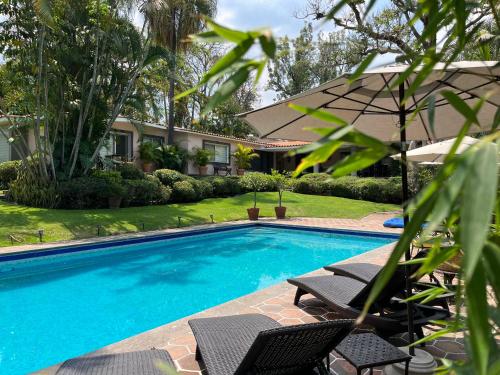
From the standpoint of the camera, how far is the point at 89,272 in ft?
31.2

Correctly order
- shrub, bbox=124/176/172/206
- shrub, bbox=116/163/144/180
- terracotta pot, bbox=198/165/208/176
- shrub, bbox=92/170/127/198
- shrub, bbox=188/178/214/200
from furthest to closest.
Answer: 1. terracotta pot, bbox=198/165/208/176
2. shrub, bbox=188/178/214/200
3. shrub, bbox=116/163/144/180
4. shrub, bbox=124/176/172/206
5. shrub, bbox=92/170/127/198

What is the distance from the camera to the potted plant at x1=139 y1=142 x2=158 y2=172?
21906 millimetres

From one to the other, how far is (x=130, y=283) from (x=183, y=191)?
34.8 feet

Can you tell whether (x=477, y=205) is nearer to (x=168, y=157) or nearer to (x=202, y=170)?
(x=168, y=157)

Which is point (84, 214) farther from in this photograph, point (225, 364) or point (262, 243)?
point (225, 364)

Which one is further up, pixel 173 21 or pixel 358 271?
pixel 173 21

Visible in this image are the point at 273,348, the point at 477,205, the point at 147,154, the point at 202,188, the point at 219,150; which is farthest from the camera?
the point at 219,150

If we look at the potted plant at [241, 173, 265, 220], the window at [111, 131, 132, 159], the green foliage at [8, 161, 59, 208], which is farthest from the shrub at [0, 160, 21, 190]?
the potted plant at [241, 173, 265, 220]

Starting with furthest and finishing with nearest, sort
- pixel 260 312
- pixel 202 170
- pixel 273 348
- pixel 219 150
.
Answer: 1. pixel 219 150
2. pixel 202 170
3. pixel 260 312
4. pixel 273 348

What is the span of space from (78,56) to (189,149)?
11814mm

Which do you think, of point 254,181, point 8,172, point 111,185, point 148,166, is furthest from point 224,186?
point 8,172

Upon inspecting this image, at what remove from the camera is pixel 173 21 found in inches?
819

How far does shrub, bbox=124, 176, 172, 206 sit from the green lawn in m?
0.67

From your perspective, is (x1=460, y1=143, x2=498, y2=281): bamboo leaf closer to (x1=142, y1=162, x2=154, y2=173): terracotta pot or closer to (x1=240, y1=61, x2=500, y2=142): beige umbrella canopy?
(x1=240, y1=61, x2=500, y2=142): beige umbrella canopy
